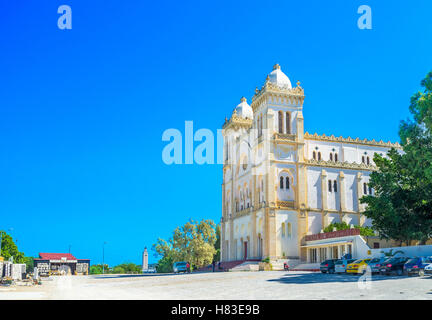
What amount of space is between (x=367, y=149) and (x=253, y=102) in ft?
55.3

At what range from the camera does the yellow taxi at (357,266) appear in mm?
33094

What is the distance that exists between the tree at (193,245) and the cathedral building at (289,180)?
7846 mm

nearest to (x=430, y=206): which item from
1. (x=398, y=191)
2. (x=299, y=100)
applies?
(x=398, y=191)

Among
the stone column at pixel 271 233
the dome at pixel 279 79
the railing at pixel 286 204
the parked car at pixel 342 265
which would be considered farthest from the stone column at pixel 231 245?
the parked car at pixel 342 265

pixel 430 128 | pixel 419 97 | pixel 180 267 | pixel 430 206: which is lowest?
pixel 180 267

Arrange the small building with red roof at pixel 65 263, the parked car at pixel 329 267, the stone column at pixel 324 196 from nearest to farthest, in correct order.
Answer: the parked car at pixel 329 267
the stone column at pixel 324 196
the small building with red roof at pixel 65 263

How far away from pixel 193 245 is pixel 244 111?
21.7 meters

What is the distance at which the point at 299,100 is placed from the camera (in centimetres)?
6134

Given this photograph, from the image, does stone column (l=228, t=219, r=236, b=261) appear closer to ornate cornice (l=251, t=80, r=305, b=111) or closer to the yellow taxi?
ornate cornice (l=251, t=80, r=305, b=111)

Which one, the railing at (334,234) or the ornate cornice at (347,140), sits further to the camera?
the ornate cornice at (347,140)

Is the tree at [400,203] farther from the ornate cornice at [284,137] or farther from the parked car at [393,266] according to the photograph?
the ornate cornice at [284,137]

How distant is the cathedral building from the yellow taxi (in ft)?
60.6
